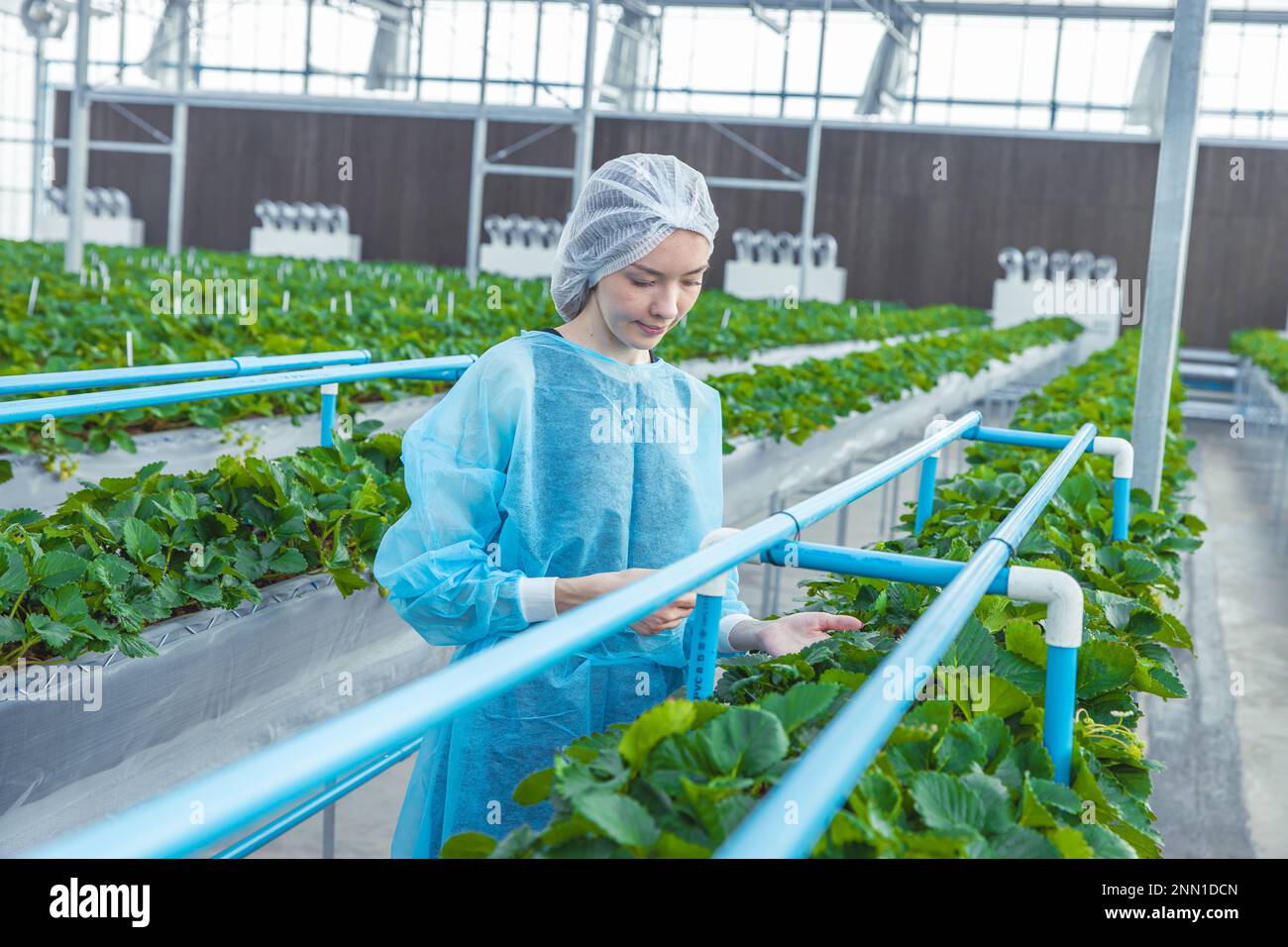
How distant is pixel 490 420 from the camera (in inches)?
69.5

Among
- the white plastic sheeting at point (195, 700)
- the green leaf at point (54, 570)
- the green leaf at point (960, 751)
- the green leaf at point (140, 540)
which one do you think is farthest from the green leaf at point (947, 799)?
the green leaf at point (140, 540)

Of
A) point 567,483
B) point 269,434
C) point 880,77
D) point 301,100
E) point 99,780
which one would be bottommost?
point 99,780

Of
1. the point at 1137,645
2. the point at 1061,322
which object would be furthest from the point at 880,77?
the point at 1137,645

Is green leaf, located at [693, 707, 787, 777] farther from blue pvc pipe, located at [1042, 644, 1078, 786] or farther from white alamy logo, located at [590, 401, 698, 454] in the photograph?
white alamy logo, located at [590, 401, 698, 454]

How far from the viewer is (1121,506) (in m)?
3.27

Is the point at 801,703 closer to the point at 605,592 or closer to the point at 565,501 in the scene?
the point at 605,592

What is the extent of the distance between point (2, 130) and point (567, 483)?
1092 inches

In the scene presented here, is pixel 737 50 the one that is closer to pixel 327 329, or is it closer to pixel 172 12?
pixel 172 12

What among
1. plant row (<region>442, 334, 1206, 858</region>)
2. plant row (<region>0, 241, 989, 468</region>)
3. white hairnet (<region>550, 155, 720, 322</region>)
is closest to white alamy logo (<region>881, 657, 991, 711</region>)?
plant row (<region>442, 334, 1206, 858</region>)

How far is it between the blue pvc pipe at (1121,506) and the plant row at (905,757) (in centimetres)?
71

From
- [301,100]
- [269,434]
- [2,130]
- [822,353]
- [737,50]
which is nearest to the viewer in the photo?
[269,434]

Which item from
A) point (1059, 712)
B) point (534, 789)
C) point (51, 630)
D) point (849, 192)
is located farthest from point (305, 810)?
point (849, 192)

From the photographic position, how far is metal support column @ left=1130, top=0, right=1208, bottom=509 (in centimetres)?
359
